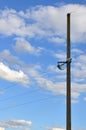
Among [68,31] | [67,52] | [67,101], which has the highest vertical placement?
[68,31]

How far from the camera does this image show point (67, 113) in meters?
20.1

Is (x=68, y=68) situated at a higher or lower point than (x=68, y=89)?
higher

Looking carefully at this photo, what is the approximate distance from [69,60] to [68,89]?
199cm

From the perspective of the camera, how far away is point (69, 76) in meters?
21.0

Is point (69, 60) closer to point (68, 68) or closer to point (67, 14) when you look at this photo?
point (68, 68)

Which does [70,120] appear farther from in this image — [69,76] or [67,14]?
[67,14]

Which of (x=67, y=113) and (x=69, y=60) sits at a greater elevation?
(x=69, y=60)

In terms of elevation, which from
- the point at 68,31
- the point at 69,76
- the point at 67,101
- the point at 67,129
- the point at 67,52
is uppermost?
the point at 68,31

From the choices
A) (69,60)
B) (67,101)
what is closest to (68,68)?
(69,60)

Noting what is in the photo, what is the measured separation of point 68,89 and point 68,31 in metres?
4.19

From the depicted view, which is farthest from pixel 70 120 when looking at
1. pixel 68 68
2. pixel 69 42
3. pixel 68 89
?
pixel 69 42

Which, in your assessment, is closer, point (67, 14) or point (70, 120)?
point (70, 120)

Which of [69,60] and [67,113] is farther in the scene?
[69,60]

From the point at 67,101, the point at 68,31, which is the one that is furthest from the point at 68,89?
the point at 68,31
